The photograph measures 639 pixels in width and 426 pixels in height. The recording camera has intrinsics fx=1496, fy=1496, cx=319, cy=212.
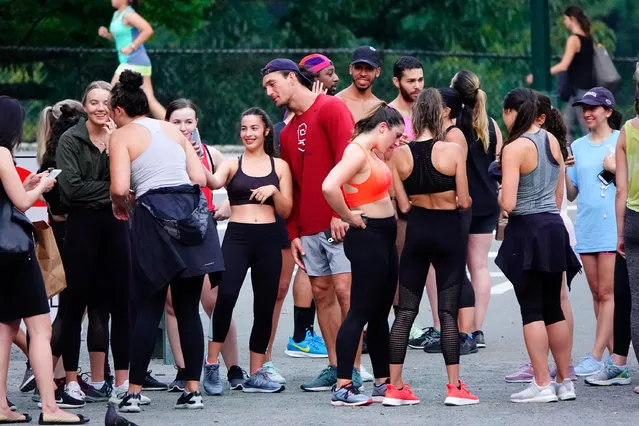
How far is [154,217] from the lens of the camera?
8.55 m

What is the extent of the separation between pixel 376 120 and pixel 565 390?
1.97 metres

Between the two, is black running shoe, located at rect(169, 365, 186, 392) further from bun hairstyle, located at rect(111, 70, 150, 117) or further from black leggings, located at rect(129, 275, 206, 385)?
bun hairstyle, located at rect(111, 70, 150, 117)

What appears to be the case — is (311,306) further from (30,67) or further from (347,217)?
(30,67)

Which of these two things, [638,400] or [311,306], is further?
[311,306]

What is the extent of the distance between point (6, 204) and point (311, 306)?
3.33 m

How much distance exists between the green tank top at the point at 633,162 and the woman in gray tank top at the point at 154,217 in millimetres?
2454

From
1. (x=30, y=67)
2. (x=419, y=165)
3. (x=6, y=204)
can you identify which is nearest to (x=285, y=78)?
(x=419, y=165)

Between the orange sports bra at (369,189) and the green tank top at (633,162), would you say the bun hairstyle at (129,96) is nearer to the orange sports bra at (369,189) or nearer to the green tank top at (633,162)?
the orange sports bra at (369,189)

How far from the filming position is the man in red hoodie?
9242mm

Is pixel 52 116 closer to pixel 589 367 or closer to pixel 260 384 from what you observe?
pixel 260 384

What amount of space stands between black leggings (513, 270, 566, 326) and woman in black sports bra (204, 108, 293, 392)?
5.17ft

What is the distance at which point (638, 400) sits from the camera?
8.90 meters

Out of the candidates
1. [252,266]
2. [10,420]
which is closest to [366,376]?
[252,266]

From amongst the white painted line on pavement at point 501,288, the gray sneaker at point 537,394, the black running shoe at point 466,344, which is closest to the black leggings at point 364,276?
the gray sneaker at point 537,394
